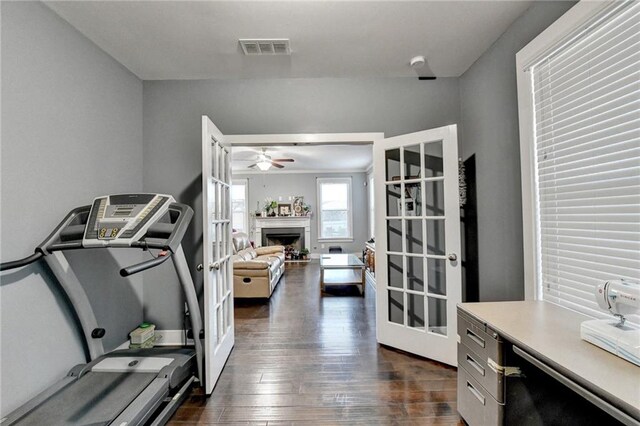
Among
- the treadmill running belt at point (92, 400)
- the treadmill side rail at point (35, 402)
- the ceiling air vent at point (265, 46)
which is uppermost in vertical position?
the ceiling air vent at point (265, 46)

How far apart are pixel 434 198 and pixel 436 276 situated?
2.36ft

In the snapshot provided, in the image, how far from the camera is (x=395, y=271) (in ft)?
9.22

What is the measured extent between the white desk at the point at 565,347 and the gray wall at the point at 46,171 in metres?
2.60

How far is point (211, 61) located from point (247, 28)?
0.61 metres

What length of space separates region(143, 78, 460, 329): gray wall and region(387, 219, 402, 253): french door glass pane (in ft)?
2.98

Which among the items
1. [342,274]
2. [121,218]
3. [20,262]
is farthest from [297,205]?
[20,262]

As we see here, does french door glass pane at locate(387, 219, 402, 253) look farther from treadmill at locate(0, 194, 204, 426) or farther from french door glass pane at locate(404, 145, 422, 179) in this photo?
treadmill at locate(0, 194, 204, 426)

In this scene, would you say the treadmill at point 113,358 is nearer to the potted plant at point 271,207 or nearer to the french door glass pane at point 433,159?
the french door glass pane at point 433,159

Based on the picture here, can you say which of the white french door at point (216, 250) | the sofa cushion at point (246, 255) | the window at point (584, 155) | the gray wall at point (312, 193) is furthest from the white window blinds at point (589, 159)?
the gray wall at point (312, 193)

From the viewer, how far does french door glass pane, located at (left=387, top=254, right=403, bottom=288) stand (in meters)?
2.80

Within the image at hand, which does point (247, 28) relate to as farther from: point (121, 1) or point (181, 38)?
point (121, 1)

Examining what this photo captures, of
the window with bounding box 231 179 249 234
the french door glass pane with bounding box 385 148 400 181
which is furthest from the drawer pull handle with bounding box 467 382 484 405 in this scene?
the window with bounding box 231 179 249 234

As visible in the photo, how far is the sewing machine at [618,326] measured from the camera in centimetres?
105


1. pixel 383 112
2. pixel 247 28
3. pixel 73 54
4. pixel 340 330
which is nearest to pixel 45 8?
pixel 73 54
